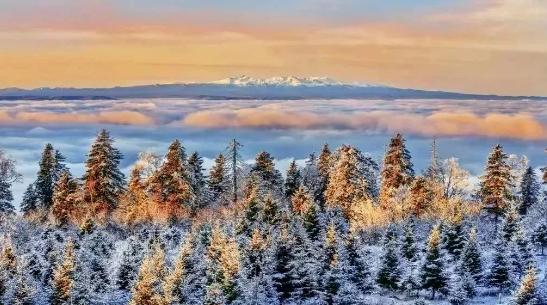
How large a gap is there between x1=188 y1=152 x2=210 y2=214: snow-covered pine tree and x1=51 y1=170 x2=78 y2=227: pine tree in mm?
14669

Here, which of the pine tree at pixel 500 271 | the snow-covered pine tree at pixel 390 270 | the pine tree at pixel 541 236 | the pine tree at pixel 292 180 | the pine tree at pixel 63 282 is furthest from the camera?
the pine tree at pixel 292 180

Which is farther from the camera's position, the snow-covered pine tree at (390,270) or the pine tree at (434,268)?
the snow-covered pine tree at (390,270)

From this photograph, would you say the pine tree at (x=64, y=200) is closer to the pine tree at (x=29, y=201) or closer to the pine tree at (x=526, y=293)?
the pine tree at (x=29, y=201)

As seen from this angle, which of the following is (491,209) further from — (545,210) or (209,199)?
(209,199)

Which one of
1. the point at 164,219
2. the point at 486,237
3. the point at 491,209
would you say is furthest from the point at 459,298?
the point at 164,219

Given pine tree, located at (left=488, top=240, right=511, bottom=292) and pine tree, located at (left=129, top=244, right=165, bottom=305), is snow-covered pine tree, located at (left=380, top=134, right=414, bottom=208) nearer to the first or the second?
pine tree, located at (left=488, top=240, right=511, bottom=292)

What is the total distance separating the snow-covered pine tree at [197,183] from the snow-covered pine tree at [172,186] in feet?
4.53

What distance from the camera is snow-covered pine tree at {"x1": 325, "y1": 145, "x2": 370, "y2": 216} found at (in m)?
87.0

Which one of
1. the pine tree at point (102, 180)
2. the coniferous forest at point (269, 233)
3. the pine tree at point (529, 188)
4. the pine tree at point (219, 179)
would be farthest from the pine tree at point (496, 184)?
the pine tree at point (102, 180)

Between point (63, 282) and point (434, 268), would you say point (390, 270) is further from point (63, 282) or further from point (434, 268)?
point (63, 282)

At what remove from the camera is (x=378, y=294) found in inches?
2477

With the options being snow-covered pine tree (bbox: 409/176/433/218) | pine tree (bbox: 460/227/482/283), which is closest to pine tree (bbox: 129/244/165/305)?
pine tree (bbox: 460/227/482/283)

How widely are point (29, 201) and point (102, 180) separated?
18.2 metres

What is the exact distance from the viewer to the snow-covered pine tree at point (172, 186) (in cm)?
8462
